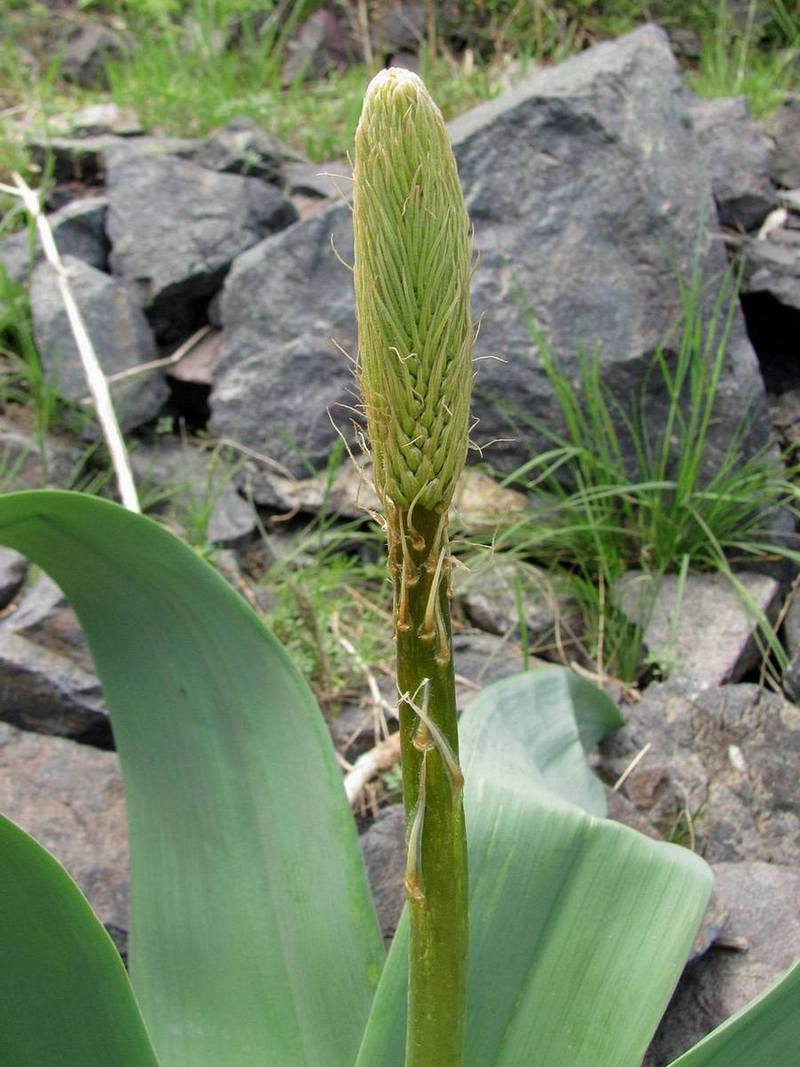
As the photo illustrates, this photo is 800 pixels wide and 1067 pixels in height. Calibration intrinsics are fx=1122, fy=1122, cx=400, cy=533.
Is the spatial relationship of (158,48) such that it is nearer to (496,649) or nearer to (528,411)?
(528,411)

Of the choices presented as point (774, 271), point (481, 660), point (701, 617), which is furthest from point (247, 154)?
point (701, 617)

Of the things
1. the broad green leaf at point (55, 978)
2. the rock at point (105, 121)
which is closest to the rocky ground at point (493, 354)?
the rock at point (105, 121)

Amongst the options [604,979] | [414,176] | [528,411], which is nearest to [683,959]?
[604,979]

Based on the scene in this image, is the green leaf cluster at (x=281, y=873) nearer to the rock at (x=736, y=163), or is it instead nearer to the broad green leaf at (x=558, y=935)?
the broad green leaf at (x=558, y=935)

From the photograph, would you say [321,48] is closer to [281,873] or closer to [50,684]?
[50,684]

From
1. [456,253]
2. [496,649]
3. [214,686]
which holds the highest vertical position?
[456,253]
